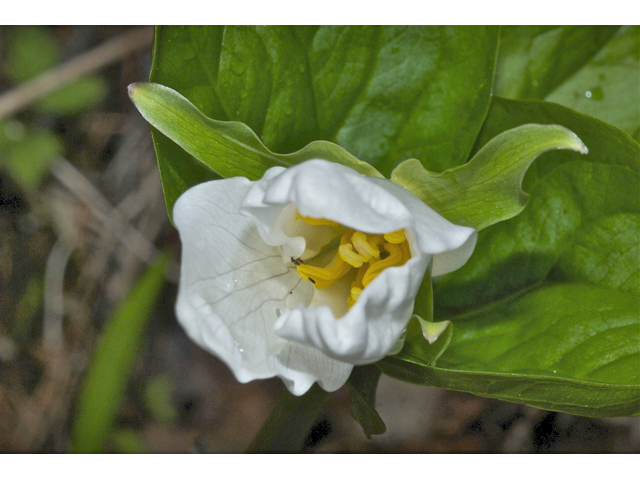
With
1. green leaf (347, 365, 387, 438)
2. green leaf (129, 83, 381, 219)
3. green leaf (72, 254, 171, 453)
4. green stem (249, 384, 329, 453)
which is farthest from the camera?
green leaf (72, 254, 171, 453)

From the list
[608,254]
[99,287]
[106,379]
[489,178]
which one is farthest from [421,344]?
[99,287]

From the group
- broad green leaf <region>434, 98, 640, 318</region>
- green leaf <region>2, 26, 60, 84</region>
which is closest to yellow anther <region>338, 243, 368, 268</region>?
broad green leaf <region>434, 98, 640, 318</region>

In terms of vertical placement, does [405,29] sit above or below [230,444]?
above

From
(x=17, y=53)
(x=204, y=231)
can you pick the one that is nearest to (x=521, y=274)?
(x=204, y=231)

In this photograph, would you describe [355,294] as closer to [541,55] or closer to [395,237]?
[395,237]

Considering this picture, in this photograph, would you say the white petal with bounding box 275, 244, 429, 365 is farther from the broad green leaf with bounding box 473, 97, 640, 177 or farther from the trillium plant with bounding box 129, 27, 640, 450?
the broad green leaf with bounding box 473, 97, 640, 177

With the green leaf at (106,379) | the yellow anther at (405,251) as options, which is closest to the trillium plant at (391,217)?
the yellow anther at (405,251)

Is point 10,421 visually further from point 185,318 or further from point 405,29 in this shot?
point 405,29
